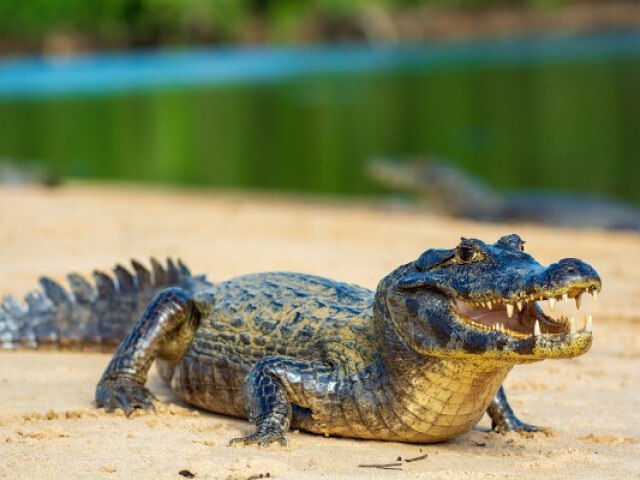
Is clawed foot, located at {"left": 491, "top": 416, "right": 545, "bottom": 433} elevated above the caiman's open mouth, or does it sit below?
below

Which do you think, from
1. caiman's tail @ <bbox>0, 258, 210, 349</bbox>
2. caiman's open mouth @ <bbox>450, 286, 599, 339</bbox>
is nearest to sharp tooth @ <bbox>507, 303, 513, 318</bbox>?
caiman's open mouth @ <bbox>450, 286, 599, 339</bbox>

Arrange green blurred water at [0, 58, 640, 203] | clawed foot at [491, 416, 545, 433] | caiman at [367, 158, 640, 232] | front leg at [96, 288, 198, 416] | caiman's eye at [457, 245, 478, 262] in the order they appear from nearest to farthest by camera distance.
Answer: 1. caiman's eye at [457, 245, 478, 262]
2. clawed foot at [491, 416, 545, 433]
3. front leg at [96, 288, 198, 416]
4. caiman at [367, 158, 640, 232]
5. green blurred water at [0, 58, 640, 203]

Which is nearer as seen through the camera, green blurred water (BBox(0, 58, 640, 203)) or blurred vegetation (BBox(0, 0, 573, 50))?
green blurred water (BBox(0, 58, 640, 203))

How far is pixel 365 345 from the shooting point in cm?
386

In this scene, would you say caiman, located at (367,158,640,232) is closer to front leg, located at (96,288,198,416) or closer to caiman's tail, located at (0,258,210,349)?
caiman's tail, located at (0,258,210,349)

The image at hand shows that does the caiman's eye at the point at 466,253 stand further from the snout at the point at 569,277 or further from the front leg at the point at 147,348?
the front leg at the point at 147,348

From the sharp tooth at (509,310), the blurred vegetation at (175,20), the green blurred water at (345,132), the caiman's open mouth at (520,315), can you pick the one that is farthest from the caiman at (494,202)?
the blurred vegetation at (175,20)

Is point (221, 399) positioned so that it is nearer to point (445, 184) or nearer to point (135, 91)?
point (445, 184)

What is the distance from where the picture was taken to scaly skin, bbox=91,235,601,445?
3.35m

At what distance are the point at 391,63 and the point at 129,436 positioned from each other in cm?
5824

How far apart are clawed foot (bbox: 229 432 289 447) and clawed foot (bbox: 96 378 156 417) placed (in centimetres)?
70

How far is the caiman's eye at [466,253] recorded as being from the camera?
350 cm

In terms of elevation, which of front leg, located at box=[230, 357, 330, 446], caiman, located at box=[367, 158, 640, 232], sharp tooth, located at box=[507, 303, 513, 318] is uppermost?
sharp tooth, located at box=[507, 303, 513, 318]


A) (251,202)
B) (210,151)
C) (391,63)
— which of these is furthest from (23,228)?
(391,63)
